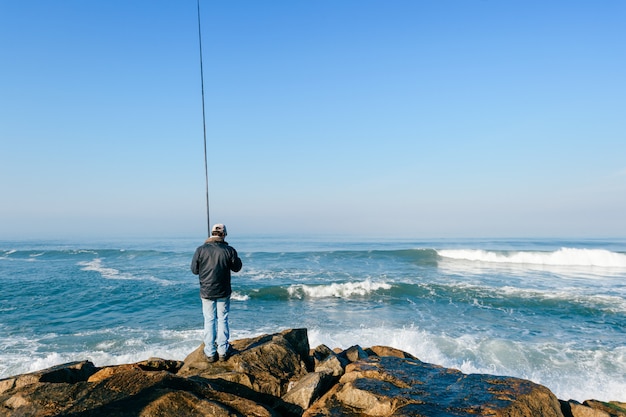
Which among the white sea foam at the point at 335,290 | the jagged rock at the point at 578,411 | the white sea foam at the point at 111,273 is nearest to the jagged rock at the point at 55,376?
the jagged rock at the point at 578,411

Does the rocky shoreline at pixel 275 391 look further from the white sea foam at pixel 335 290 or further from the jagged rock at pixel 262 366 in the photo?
the white sea foam at pixel 335 290

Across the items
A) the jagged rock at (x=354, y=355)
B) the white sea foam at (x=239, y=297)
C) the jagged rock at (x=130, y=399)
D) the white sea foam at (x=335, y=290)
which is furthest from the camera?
the white sea foam at (x=335, y=290)

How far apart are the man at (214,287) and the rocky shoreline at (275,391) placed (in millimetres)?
219

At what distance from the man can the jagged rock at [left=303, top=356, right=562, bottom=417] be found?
1765 millimetres

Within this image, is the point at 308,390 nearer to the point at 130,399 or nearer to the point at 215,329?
the point at 215,329

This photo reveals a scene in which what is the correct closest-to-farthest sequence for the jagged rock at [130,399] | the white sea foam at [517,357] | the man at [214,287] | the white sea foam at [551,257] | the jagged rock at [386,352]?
1. the jagged rock at [130,399]
2. the man at [214,287]
3. the jagged rock at [386,352]
4. the white sea foam at [517,357]
5. the white sea foam at [551,257]

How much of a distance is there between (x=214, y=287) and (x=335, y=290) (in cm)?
1356

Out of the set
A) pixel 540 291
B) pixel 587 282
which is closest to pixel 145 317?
pixel 540 291

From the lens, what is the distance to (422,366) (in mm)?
5207

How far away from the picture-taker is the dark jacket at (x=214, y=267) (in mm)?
5094

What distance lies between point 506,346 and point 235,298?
36.0ft

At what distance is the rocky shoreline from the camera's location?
3.61 metres

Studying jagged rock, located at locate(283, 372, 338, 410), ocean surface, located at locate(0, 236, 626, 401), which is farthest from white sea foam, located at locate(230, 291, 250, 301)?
jagged rock, located at locate(283, 372, 338, 410)

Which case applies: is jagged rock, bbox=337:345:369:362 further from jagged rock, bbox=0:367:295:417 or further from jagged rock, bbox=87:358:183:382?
jagged rock, bbox=87:358:183:382
